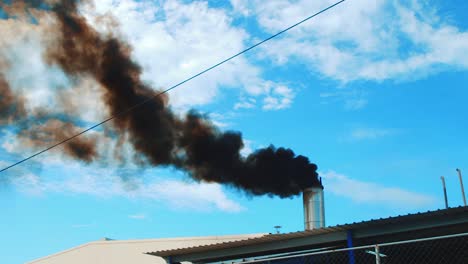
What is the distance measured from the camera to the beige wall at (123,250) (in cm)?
2111

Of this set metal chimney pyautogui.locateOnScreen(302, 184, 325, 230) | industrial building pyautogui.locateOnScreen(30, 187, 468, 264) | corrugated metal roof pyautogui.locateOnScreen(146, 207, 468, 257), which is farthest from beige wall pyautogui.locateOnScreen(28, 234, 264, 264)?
corrugated metal roof pyautogui.locateOnScreen(146, 207, 468, 257)

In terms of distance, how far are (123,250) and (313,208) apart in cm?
922

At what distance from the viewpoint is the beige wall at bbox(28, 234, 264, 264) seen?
69.3 ft

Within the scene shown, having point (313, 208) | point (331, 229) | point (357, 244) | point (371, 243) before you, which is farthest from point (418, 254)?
point (313, 208)

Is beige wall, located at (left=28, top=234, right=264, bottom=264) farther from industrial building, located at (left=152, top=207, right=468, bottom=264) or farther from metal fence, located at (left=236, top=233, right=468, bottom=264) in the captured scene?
metal fence, located at (left=236, top=233, right=468, bottom=264)

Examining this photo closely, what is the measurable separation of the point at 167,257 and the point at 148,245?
643cm

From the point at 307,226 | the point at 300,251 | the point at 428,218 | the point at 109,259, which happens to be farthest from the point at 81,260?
the point at 428,218

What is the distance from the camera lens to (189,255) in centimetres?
1588

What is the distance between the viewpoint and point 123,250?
23000mm

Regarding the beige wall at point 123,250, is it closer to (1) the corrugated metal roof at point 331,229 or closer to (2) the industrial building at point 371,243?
(1) the corrugated metal roof at point 331,229

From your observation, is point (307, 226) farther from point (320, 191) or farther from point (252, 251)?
point (252, 251)

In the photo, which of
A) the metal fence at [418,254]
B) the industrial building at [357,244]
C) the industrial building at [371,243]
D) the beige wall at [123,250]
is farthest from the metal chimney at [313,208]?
the metal fence at [418,254]

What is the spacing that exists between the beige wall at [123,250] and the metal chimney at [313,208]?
7.68ft

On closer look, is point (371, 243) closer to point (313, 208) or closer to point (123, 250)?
point (313, 208)
